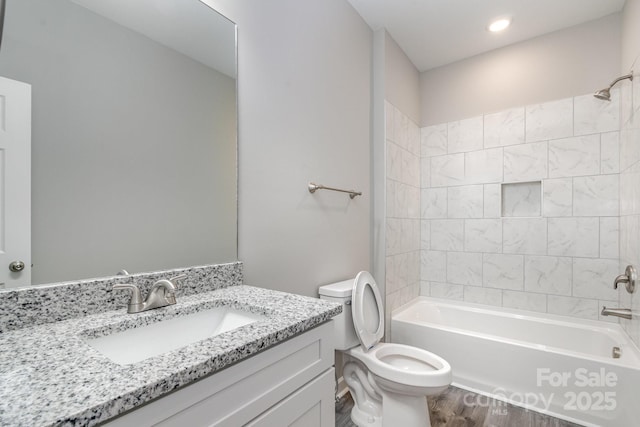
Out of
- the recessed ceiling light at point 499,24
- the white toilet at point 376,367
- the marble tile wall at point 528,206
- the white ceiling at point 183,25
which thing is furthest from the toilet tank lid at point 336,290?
the recessed ceiling light at point 499,24

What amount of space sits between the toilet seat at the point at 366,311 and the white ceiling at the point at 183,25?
1307 millimetres

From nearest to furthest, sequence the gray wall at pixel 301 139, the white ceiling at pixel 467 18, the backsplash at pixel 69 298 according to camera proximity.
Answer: the backsplash at pixel 69 298 → the gray wall at pixel 301 139 → the white ceiling at pixel 467 18

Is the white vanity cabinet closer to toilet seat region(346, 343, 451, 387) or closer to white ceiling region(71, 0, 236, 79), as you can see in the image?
toilet seat region(346, 343, 451, 387)

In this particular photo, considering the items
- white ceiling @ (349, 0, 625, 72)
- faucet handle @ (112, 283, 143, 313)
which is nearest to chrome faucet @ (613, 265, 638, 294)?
white ceiling @ (349, 0, 625, 72)

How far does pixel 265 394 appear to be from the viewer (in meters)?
0.74

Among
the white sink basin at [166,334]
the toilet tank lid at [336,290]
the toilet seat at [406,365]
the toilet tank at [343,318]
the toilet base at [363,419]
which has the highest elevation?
the white sink basin at [166,334]

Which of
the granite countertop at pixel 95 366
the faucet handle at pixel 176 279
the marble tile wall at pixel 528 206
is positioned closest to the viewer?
the granite countertop at pixel 95 366

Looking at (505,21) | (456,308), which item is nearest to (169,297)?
(456,308)

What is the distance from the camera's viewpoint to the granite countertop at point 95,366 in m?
0.44

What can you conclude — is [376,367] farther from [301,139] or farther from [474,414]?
[301,139]

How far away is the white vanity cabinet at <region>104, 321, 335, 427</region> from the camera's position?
1.85ft

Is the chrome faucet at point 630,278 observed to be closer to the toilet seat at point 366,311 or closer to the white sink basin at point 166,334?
the toilet seat at point 366,311

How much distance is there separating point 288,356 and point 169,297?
46 cm

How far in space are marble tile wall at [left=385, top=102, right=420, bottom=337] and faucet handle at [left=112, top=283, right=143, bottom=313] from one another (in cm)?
183
